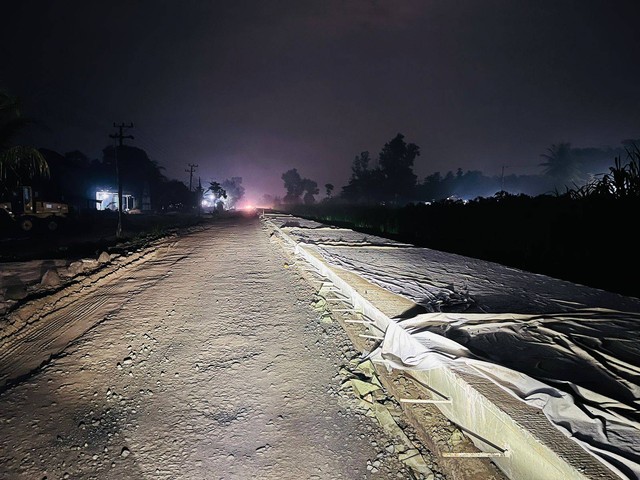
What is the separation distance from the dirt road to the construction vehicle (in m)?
18.7

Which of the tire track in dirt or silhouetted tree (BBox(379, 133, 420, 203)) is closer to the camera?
the tire track in dirt

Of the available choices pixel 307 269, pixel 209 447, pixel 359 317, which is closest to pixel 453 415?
pixel 209 447

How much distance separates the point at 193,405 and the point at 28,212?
74.0 ft

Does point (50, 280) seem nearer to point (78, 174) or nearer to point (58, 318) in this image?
point (58, 318)

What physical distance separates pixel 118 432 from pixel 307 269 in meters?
4.59

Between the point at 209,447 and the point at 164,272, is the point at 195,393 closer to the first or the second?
the point at 209,447

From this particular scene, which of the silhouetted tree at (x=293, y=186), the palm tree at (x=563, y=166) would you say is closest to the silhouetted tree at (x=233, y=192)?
the silhouetted tree at (x=293, y=186)

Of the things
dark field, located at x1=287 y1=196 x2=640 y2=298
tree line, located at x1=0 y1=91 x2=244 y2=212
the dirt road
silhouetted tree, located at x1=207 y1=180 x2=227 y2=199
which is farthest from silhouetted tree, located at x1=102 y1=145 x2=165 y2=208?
the dirt road

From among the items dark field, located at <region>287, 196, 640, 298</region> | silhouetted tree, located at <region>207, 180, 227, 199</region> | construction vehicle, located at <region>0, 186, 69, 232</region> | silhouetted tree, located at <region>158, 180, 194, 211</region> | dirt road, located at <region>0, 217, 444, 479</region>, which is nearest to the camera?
dirt road, located at <region>0, 217, 444, 479</region>

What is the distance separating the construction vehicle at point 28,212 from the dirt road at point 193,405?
18.7m

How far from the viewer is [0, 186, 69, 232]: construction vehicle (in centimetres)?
1723

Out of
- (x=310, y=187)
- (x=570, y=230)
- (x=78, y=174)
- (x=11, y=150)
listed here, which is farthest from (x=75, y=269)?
(x=310, y=187)

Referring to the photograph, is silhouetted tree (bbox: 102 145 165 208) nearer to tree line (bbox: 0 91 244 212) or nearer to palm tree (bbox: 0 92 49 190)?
tree line (bbox: 0 91 244 212)

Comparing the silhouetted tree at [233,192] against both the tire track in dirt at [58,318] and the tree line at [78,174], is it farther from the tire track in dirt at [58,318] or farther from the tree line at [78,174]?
the tire track in dirt at [58,318]
